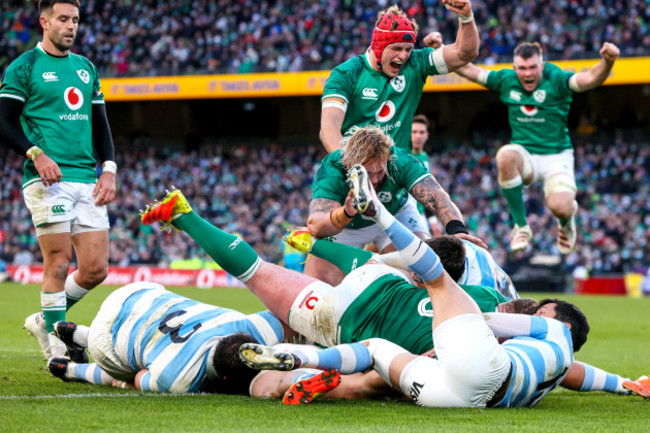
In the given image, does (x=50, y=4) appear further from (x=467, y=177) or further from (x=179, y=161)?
(x=179, y=161)

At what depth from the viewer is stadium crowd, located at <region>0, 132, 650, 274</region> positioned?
24.0 m

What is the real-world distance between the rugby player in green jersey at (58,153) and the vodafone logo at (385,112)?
2.15 m

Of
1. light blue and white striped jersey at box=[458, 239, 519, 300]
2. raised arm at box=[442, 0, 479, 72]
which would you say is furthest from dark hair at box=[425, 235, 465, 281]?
raised arm at box=[442, 0, 479, 72]

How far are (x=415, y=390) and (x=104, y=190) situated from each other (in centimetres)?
311

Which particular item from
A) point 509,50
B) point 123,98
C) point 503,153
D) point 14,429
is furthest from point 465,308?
point 123,98

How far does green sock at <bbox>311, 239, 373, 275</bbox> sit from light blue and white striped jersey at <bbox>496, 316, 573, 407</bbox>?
128 cm

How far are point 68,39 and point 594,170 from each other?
2208 centimetres

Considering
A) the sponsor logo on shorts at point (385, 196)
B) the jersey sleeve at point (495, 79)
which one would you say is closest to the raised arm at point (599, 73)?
the jersey sleeve at point (495, 79)

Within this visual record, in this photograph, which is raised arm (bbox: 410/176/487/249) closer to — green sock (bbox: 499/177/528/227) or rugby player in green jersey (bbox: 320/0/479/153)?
rugby player in green jersey (bbox: 320/0/479/153)

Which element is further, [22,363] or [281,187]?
[281,187]

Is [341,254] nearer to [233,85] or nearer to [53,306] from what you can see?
[53,306]

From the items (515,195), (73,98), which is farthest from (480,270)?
(515,195)

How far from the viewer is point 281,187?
28.8 m

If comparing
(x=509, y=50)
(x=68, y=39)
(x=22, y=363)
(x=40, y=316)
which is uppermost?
(x=509, y=50)
